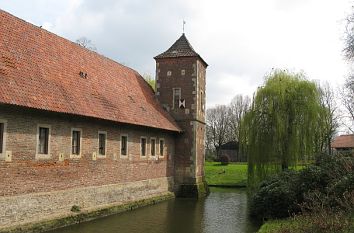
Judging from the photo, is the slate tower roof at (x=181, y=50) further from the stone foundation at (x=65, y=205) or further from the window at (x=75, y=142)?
the window at (x=75, y=142)

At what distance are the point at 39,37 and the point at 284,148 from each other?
14.5 meters

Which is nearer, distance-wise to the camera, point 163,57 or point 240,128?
point 240,128

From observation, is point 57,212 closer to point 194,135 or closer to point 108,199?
point 108,199

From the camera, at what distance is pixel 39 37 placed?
18344 millimetres

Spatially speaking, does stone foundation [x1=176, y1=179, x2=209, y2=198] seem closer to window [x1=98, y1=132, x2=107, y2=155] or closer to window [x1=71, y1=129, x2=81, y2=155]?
window [x1=98, y1=132, x2=107, y2=155]

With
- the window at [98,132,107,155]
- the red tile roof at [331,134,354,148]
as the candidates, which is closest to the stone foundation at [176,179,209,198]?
the window at [98,132,107,155]

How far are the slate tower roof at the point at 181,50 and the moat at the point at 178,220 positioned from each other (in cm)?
1074

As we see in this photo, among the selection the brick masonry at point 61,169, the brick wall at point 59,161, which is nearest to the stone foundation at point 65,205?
the brick masonry at point 61,169

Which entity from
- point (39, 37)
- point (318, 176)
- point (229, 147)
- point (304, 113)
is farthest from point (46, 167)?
point (229, 147)

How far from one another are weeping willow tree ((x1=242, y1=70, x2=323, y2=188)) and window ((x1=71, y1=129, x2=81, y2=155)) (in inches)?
442

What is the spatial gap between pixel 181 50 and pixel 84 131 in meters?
13.6

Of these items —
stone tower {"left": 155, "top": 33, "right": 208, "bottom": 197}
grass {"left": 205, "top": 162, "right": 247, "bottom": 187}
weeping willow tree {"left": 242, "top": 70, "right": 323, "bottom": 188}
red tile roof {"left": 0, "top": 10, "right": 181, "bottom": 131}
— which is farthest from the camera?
grass {"left": 205, "top": 162, "right": 247, "bottom": 187}

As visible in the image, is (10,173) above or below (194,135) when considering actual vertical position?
below

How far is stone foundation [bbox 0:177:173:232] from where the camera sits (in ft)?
43.2
